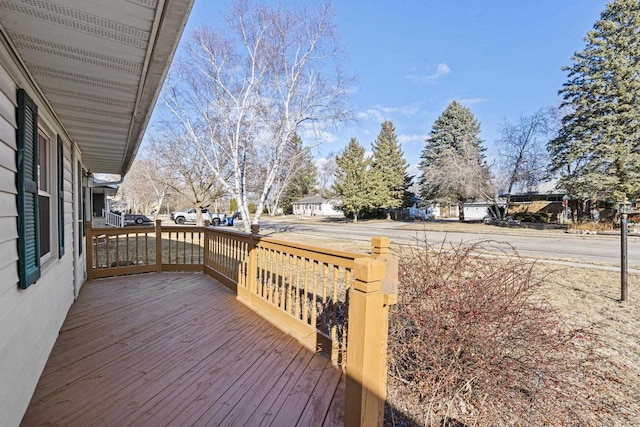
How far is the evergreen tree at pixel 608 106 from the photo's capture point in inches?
566

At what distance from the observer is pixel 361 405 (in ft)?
4.76

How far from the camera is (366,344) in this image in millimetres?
1437

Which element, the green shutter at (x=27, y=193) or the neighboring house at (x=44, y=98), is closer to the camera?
the neighboring house at (x=44, y=98)

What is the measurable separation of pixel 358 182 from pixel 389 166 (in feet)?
10.5

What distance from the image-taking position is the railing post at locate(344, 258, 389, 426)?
1414 millimetres

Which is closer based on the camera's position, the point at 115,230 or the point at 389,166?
the point at 115,230

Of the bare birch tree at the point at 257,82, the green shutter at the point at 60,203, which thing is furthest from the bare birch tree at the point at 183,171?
the green shutter at the point at 60,203

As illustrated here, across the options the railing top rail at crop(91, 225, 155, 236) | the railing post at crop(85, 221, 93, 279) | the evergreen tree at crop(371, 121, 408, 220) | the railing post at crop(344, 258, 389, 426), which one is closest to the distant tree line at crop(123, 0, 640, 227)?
the evergreen tree at crop(371, 121, 408, 220)

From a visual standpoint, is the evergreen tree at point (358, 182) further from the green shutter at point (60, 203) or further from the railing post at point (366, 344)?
the railing post at point (366, 344)

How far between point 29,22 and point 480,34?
1248 centimetres

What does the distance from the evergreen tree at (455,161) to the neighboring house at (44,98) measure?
71.4 ft

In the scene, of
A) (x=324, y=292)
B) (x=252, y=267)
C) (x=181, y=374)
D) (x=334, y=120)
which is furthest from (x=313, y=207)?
(x=181, y=374)

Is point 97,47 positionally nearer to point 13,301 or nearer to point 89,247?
point 13,301

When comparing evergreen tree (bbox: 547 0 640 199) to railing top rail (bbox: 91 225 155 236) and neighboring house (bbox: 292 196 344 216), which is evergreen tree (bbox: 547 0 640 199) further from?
neighboring house (bbox: 292 196 344 216)
